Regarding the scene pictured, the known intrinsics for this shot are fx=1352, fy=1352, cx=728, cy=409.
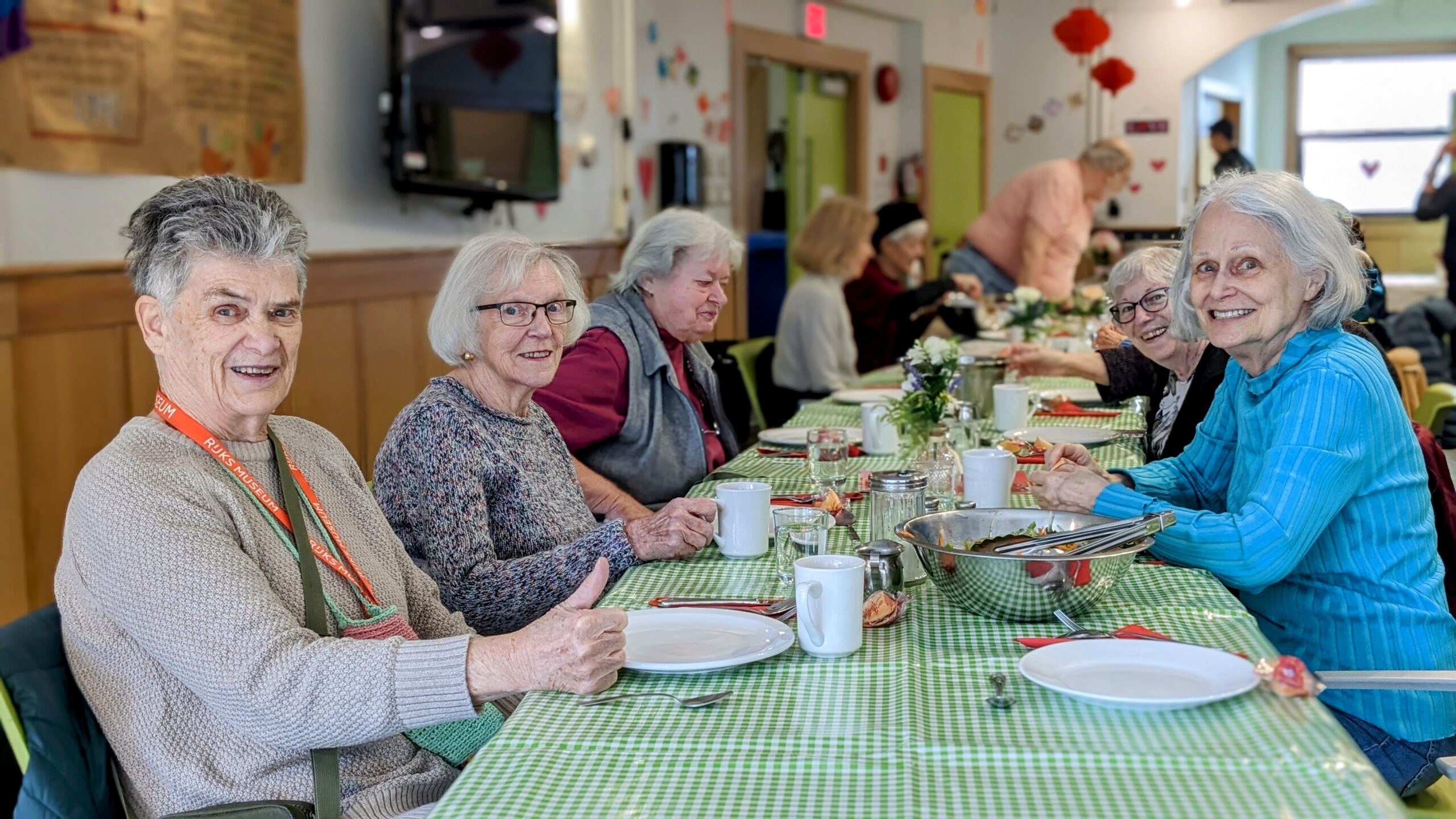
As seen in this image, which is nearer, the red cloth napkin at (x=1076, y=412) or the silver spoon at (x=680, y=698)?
the silver spoon at (x=680, y=698)

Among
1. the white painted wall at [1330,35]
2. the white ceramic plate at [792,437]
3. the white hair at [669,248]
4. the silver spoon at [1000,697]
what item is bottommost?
the silver spoon at [1000,697]

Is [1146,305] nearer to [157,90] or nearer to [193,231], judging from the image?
[193,231]

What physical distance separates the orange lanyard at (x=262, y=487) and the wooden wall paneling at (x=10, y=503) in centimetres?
188

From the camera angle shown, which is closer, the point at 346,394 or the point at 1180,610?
the point at 1180,610

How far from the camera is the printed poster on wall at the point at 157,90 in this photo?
331cm

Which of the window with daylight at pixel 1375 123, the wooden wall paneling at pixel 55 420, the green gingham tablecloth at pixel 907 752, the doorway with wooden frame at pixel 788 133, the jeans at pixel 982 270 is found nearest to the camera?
the green gingham tablecloth at pixel 907 752

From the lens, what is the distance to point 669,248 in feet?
10.2

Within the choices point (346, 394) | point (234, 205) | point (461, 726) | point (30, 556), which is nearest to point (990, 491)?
point (461, 726)

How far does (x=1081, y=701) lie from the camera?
1353 millimetres

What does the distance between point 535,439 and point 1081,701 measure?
125 centimetres

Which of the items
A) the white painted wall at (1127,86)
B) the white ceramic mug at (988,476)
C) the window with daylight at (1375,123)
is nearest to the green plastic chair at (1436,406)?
the white ceramic mug at (988,476)

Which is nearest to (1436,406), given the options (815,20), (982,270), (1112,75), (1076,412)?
(1076,412)

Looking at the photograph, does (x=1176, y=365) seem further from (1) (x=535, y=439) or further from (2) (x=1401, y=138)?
(2) (x=1401, y=138)

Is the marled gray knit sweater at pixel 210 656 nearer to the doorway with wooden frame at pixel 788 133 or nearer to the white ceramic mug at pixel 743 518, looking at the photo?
the white ceramic mug at pixel 743 518
